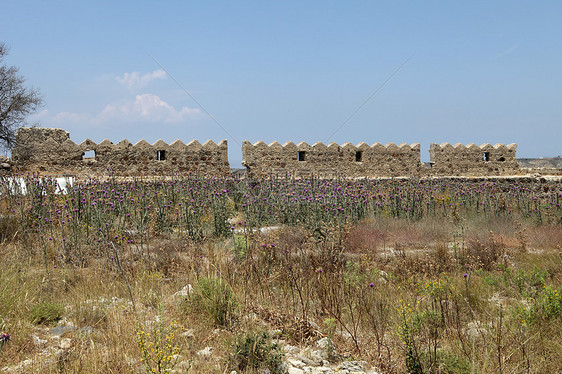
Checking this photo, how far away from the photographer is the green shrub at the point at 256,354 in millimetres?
2994

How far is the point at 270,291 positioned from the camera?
173 inches

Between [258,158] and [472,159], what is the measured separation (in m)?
9.28

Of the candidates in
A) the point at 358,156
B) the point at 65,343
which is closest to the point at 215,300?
the point at 65,343

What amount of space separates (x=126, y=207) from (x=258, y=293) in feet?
12.6

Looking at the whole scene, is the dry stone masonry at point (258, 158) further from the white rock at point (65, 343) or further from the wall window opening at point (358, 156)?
the white rock at point (65, 343)

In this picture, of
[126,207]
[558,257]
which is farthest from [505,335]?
[126,207]

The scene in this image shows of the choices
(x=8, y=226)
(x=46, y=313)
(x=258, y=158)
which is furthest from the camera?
(x=258, y=158)

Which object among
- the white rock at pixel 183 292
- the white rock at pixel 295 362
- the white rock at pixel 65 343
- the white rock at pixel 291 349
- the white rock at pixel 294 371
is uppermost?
the white rock at pixel 183 292

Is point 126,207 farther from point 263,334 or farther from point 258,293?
point 263,334

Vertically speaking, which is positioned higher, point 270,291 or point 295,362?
point 270,291

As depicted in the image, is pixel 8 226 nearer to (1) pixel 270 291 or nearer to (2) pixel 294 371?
(1) pixel 270 291

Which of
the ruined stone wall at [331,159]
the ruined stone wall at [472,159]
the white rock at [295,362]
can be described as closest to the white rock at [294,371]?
the white rock at [295,362]

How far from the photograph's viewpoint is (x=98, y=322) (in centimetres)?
362

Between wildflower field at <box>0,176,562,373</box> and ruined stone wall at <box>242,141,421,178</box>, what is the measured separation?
6415mm
